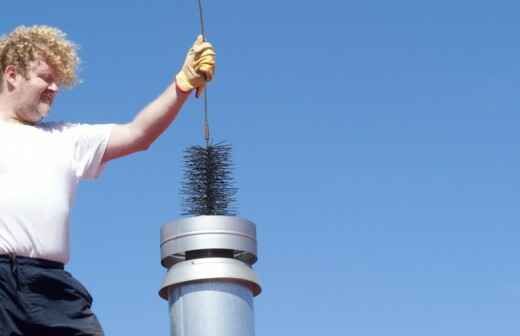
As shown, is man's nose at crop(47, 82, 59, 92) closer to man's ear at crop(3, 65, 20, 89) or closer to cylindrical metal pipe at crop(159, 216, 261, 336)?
man's ear at crop(3, 65, 20, 89)

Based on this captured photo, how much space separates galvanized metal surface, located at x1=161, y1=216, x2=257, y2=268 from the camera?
16.4ft

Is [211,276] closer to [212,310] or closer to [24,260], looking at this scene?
[212,310]

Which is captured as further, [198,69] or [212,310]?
[212,310]

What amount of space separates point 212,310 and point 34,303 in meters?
0.96

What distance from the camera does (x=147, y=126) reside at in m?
4.44

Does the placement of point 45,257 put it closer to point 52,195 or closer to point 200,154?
point 52,195

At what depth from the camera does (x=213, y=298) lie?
4957 millimetres

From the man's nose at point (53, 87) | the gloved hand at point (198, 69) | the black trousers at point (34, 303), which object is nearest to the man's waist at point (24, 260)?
the black trousers at point (34, 303)

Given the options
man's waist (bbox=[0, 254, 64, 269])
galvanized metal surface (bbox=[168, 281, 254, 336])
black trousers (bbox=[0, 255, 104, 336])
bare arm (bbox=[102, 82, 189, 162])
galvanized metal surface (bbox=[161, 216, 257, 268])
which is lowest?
black trousers (bbox=[0, 255, 104, 336])

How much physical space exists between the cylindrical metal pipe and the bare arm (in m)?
0.62

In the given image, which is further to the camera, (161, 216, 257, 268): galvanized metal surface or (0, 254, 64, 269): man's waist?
(161, 216, 257, 268): galvanized metal surface

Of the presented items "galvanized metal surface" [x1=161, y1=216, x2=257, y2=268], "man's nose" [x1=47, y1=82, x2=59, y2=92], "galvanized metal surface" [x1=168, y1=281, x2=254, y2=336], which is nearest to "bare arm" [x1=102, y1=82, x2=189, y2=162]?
"man's nose" [x1=47, y1=82, x2=59, y2=92]

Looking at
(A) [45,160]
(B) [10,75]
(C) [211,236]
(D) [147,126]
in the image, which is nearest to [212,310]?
(C) [211,236]

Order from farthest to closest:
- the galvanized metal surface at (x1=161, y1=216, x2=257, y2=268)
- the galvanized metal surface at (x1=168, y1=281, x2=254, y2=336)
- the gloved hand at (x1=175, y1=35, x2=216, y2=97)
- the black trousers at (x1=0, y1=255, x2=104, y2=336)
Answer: the galvanized metal surface at (x1=161, y1=216, x2=257, y2=268), the galvanized metal surface at (x1=168, y1=281, x2=254, y2=336), the gloved hand at (x1=175, y1=35, x2=216, y2=97), the black trousers at (x1=0, y1=255, x2=104, y2=336)
